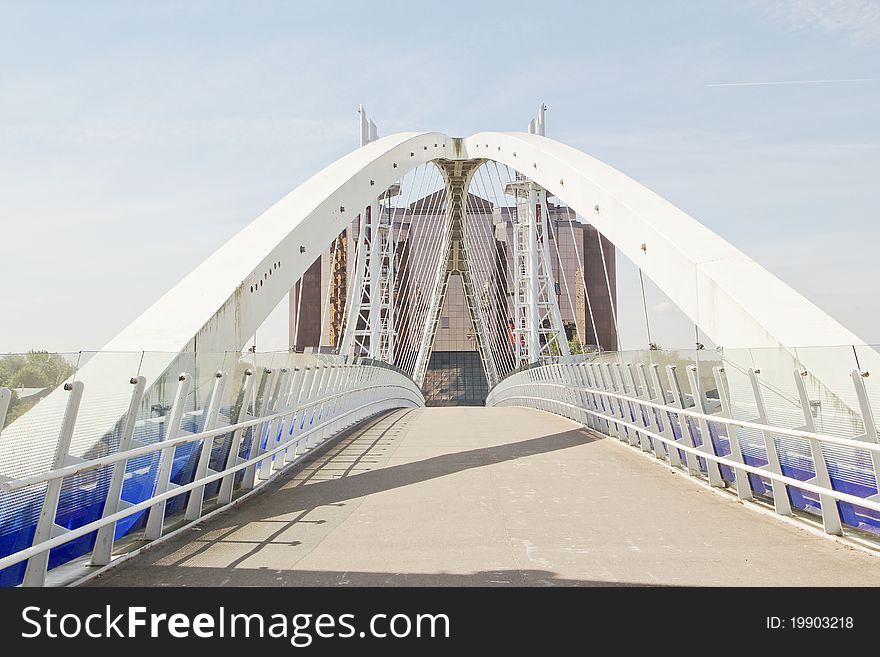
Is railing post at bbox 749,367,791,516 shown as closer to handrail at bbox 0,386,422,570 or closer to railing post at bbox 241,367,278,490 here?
handrail at bbox 0,386,422,570

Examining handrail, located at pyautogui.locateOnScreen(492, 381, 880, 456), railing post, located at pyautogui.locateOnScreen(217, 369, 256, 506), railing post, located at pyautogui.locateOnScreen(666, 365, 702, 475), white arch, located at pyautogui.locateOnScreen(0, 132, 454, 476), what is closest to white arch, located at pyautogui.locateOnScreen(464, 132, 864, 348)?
handrail, located at pyautogui.locateOnScreen(492, 381, 880, 456)

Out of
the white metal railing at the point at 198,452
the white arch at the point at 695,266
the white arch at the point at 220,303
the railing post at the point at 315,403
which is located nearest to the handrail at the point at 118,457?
the white metal railing at the point at 198,452

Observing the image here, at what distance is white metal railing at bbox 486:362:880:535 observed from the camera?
6.58 metres

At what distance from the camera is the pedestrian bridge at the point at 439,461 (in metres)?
5.62

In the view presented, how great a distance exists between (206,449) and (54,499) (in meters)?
2.47

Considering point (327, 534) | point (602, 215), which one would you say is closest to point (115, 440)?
point (327, 534)

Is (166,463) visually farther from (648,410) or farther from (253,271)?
(648,410)

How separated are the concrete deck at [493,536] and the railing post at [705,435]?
23cm

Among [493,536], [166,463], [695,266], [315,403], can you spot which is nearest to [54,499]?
[166,463]

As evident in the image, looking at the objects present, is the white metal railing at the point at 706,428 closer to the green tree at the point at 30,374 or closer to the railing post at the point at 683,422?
the railing post at the point at 683,422

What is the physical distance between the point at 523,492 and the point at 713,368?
7.48 ft

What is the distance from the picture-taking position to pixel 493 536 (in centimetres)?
688
